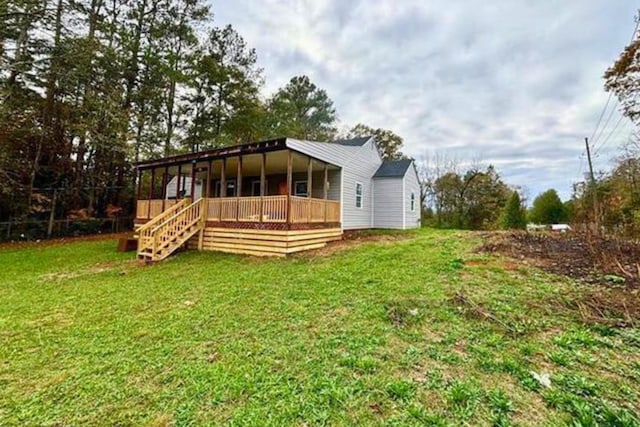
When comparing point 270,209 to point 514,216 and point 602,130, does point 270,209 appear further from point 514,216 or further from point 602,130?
point 602,130

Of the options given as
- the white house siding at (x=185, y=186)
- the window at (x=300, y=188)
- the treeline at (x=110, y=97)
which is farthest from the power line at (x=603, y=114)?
the white house siding at (x=185, y=186)

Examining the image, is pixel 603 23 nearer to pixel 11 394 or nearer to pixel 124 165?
pixel 11 394

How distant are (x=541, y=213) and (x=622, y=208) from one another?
8.52 meters

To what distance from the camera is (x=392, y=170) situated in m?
16.6

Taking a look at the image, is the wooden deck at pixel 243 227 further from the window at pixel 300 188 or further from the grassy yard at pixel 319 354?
the grassy yard at pixel 319 354

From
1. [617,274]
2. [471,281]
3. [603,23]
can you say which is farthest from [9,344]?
[603,23]

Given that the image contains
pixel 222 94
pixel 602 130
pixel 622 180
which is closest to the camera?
pixel 622 180

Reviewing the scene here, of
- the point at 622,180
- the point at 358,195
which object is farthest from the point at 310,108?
the point at 622,180

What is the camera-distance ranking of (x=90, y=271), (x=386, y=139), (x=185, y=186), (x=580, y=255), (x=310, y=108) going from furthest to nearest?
(x=386, y=139)
(x=310, y=108)
(x=185, y=186)
(x=90, y=271)
(x=580, y=255)

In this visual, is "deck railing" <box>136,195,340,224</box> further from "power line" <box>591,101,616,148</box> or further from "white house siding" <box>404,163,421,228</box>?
"power line" <box>591,101,616,148</box>

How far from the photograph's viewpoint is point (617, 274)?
5.61m

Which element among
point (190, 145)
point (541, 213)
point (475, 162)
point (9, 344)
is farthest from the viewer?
point (475, 162)

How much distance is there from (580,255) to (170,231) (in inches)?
454

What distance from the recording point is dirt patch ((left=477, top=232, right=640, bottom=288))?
5574mm
